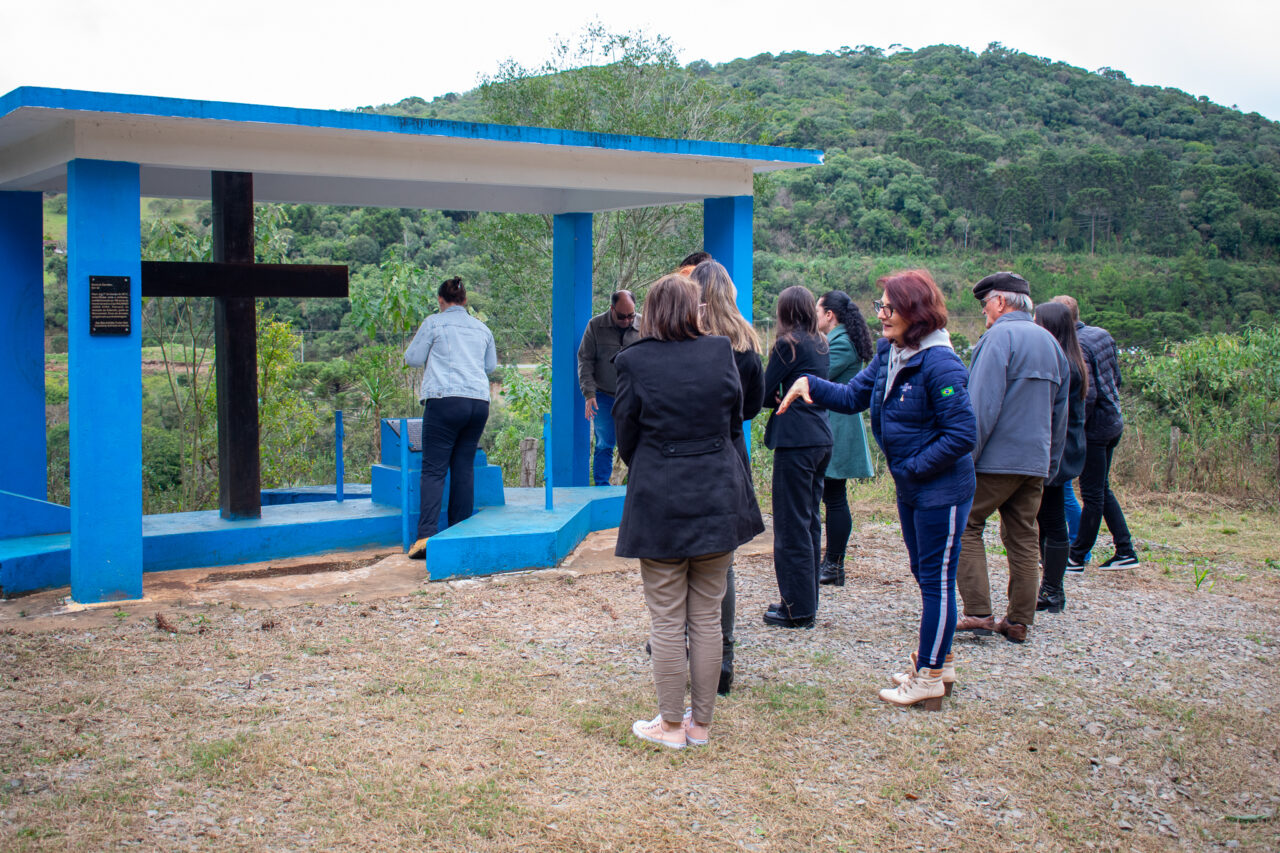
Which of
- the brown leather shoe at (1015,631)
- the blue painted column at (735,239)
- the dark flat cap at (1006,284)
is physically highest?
the blue painted column at (735,239)

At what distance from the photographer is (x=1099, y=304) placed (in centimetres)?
4078

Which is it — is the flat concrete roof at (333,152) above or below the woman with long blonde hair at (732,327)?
above

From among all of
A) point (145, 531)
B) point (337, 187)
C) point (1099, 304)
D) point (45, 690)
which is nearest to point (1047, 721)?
point (45, 690)

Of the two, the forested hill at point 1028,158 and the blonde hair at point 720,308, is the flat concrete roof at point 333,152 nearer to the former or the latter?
the blonde hair at point 720,308

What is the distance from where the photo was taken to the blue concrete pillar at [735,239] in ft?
24.8

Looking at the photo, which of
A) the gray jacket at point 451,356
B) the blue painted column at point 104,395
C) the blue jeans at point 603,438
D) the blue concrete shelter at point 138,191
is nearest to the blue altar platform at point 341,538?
the blue concrete shelter at point 138,191

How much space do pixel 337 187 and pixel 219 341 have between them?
5.93 ft

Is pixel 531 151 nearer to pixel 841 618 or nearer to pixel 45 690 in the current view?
pixel 841 618

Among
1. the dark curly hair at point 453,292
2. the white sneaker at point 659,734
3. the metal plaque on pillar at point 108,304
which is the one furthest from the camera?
the dark curly hair at point 453,292

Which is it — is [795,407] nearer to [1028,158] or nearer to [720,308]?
[720,308]

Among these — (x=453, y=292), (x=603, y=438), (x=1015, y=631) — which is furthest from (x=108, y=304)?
(x=1015, y=631)

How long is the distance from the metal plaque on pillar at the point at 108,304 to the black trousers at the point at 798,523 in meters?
3.74

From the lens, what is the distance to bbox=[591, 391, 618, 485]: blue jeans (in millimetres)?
8172

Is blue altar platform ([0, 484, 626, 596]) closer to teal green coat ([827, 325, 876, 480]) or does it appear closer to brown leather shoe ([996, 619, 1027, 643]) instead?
teal green coat ([827, 325, 876, 480])
